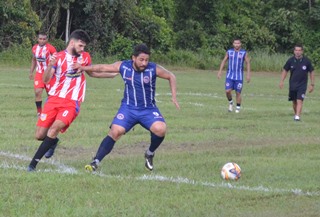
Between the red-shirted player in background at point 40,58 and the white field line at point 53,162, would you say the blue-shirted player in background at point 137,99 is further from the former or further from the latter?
the red-shirted player in background at point 40,58

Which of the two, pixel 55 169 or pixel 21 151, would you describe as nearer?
pixel 55 169

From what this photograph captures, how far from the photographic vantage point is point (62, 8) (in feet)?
143

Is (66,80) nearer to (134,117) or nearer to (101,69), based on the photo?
(101,69)

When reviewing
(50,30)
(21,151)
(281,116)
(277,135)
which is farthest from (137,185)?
(50,30)

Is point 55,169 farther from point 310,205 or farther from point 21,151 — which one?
point 310,205

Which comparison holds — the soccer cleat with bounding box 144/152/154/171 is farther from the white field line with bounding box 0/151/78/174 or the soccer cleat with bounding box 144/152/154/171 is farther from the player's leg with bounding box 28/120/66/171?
the player's leg with bounding box 28/120/66/171

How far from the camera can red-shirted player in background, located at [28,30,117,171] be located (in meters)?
10.3

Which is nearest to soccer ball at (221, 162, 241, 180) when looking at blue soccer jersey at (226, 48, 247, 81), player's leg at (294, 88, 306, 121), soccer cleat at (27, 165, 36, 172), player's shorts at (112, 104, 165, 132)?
player's shorts at (112, 104, 165, 132)

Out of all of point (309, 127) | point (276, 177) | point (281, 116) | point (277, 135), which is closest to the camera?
point (276, 177)

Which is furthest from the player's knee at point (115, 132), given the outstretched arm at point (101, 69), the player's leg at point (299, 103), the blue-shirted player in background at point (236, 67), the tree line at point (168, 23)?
the tree line at point (168, 23)

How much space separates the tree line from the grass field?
2235 centimetres

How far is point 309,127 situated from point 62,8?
29176 millimetres

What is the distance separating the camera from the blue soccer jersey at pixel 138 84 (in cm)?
1045

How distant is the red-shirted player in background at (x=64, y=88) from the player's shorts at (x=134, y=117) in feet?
1.78
